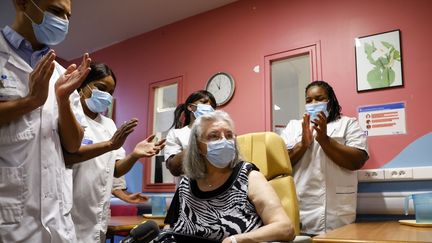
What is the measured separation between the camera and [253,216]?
1595 mm

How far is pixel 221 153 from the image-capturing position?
175cm

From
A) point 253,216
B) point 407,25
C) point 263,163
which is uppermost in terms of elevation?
point 407,25

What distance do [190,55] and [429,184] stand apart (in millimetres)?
2391

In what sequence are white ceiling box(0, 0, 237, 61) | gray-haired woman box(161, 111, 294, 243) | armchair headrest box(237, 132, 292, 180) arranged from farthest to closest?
1. white ceiling box(0, 0, 237, 61)
2. armchair headrest box(237, 132, 292, 180)
3. gray-haired woman box(161, 111, 294, 243)

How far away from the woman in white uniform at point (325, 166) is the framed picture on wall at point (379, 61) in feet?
1.25

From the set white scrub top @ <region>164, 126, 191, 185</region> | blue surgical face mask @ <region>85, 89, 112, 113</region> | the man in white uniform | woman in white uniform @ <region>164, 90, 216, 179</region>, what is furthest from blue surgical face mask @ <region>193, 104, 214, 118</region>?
the man in white uniform

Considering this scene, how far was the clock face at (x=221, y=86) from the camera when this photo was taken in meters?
3.32

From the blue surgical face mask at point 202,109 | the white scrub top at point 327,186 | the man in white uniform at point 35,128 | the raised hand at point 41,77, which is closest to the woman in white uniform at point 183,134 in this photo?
the blue surgical face mask at point 202,109

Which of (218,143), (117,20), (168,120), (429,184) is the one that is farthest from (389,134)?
(117,20)

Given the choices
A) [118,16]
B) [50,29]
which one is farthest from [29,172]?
[118,16]

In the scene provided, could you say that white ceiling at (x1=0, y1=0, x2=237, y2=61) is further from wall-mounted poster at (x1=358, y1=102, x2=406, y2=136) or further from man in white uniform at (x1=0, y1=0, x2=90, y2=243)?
man in white uniform at (x1=0, y1=0, x2=90, y2=243)

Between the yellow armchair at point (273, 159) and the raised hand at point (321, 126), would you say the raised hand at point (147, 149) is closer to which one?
the yellow armchair at point (273, 159)

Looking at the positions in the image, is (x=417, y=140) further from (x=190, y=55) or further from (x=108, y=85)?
(x=190, y=55)

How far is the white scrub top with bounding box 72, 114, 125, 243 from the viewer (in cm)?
184
